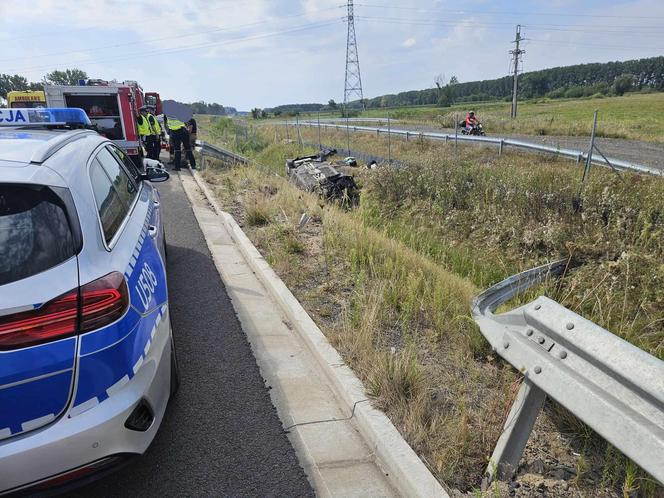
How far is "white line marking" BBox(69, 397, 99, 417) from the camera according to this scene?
77.2 inches

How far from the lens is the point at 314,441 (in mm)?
2789

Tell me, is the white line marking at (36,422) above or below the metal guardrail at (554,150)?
below

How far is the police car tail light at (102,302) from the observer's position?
2.00 metres

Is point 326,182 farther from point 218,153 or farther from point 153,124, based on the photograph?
point 153,124

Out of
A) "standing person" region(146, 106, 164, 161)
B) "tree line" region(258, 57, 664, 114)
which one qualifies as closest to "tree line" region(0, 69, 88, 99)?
"tree line" region(258, 57, 664, 114)

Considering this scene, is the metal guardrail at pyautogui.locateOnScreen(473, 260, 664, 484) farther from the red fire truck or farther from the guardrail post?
the red fire truck

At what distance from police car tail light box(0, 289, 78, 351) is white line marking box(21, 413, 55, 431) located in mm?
331

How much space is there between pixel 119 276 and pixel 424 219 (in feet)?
20.2

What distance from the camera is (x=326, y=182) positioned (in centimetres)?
979

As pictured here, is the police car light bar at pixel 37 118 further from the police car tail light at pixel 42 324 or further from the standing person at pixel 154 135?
the standing person at pixel 154 135

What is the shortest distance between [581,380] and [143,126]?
1565cm

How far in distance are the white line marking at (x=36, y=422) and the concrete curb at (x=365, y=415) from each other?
66.3 inches

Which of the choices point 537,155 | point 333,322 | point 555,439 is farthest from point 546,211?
point 537,155

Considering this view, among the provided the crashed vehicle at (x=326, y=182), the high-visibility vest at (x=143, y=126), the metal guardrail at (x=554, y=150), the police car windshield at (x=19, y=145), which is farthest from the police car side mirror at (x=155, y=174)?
the high-visibility vest at (x=143, y=126)
